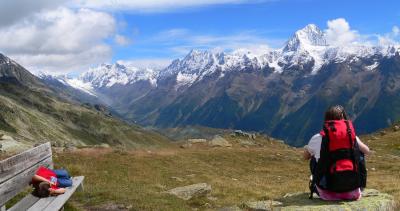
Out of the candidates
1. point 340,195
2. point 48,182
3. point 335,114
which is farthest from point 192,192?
point 335,114

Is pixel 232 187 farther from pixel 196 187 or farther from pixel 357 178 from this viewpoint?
pixel 357 178

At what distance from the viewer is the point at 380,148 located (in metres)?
61.0

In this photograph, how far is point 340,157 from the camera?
1389 centimetres

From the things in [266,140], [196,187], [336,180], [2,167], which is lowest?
[266,140]

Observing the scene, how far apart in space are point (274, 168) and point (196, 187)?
783 inches

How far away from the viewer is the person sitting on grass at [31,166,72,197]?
15.8 metres

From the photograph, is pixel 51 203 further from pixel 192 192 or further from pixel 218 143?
pixel 218 143

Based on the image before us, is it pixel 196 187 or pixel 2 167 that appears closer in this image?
pixel 2 167

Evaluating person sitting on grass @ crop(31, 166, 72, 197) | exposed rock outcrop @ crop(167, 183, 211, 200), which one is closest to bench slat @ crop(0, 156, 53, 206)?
person sitting on grass @ crop(31, 166, 72, 197)

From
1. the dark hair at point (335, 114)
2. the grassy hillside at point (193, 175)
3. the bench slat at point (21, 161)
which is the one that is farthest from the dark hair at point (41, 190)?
the dark hair at point (335, 114)

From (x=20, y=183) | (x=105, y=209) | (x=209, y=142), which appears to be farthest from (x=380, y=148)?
(x=20, y=183)

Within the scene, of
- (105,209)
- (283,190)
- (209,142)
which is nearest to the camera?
(105,209)

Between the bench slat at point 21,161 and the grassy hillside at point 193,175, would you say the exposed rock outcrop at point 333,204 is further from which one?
the bench slat at point 21,161

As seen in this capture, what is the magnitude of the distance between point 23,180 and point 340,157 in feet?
28.9
